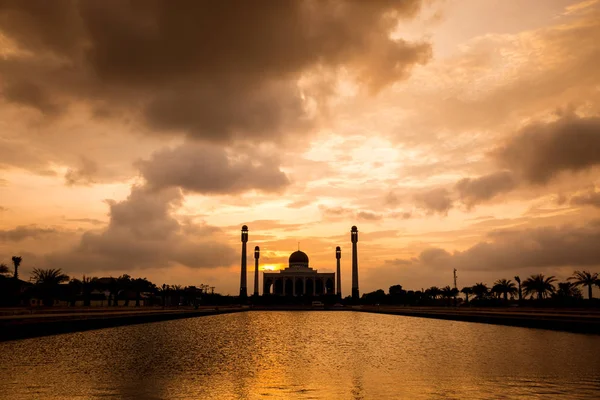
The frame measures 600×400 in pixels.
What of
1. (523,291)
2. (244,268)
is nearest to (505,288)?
(523,291)

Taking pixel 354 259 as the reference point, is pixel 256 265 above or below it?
below

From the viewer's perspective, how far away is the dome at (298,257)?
452 ft

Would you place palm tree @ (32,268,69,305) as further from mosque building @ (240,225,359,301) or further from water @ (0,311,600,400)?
mosque building @ (240,225,359,301)

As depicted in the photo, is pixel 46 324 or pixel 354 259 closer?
pixel 46 324

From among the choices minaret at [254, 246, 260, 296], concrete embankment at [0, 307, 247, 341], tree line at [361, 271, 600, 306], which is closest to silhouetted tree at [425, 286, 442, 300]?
tree line at [361, 271, 600, 306]

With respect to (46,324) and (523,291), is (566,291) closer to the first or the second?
(523,291)

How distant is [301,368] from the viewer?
17.8 m

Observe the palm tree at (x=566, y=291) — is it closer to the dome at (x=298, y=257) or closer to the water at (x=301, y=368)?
the water at (x=301, y=368)

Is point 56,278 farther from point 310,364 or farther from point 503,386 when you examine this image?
point 503,386

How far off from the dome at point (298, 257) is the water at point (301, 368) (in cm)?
10918

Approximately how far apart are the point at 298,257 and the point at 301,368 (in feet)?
396

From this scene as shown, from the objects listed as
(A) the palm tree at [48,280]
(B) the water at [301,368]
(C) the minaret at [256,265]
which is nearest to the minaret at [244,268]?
(C) the minaret at [256,265]

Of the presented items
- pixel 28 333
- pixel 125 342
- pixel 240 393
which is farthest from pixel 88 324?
pixel 240 393

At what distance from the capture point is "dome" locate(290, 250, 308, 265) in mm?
137750
